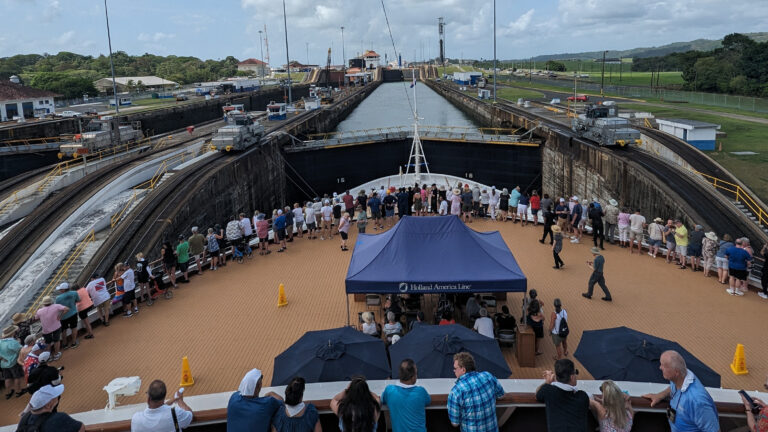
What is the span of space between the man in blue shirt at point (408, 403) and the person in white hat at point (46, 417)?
2.99 metres

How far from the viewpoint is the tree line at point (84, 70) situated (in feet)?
225

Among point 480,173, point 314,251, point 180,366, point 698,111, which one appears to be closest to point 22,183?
point 314,251

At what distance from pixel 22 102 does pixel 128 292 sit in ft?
144

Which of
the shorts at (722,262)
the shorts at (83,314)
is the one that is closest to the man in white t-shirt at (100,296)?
the shorts at (83,314)

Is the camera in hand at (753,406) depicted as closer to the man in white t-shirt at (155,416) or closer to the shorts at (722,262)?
the man in white t-shirt at (155,416)

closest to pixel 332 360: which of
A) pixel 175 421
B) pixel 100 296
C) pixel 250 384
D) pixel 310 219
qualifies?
pixel 250 384

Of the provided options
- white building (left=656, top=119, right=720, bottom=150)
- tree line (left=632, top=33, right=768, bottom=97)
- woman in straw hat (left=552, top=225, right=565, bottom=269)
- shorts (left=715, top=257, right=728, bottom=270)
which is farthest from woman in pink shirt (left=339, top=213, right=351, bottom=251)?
tree line (left=632, top=33, right=768, bottom=97)

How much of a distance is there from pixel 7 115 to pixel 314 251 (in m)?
42.8

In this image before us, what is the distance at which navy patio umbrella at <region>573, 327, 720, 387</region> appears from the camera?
6.04 m

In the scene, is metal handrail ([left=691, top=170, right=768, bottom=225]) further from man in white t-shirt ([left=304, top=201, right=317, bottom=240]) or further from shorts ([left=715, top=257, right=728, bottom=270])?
man in white t-shirt ([left=304, top=201, right=317, bottom=240])

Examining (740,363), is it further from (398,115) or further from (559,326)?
(398,115)

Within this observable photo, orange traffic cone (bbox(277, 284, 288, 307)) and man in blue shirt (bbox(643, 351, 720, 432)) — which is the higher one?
man in blue shirt (bbox(643, 351, 720, 432))

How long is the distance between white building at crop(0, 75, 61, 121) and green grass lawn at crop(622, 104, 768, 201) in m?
51.3

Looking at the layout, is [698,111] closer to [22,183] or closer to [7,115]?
[22,183]
